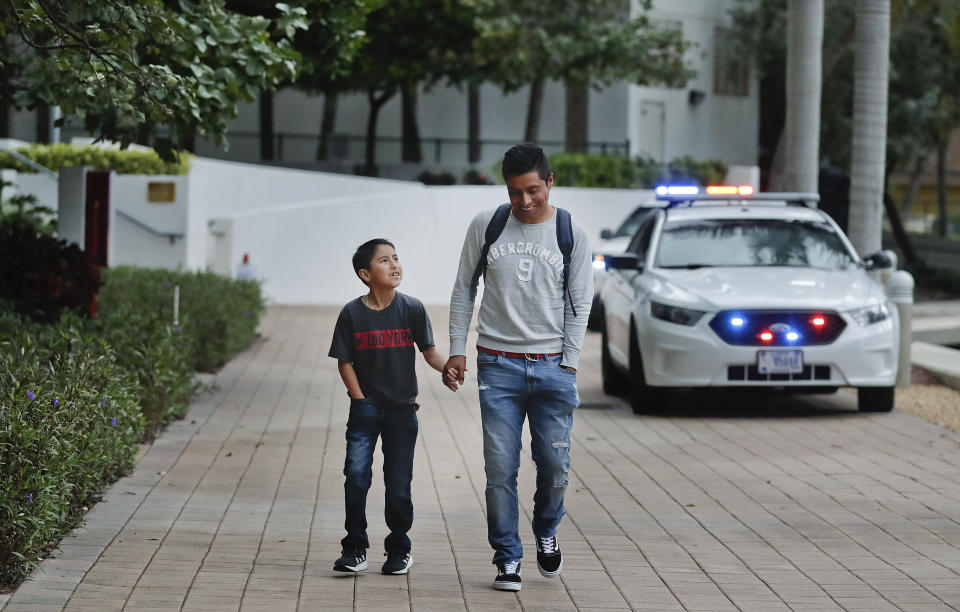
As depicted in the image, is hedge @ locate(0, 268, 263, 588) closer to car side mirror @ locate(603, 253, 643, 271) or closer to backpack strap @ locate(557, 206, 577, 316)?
backpack strap @ locate(557, 206, 577, 316)

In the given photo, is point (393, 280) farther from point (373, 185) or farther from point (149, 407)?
point (373, 185)

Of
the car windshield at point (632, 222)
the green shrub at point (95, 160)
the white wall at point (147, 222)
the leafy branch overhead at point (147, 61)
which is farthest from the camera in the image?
the car windshield at point (632, 222)

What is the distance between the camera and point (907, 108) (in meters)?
33.3

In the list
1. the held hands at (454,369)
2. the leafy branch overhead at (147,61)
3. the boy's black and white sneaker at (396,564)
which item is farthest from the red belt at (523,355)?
the leafy branch overhead at (147,61)

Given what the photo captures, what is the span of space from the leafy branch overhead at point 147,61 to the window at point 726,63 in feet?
87.2

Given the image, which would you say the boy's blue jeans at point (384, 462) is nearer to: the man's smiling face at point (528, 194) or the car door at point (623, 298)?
the man's smiling face at point (528, 194)

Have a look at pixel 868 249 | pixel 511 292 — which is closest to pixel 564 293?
pixel 511 292

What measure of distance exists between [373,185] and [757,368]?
55.9 feet


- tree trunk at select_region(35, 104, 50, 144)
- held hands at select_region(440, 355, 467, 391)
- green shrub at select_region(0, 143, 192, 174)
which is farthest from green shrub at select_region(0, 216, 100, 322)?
tree trunk at select_region(35, 104, 50, 144)

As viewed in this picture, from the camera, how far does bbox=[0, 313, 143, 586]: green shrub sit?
6.00 meters

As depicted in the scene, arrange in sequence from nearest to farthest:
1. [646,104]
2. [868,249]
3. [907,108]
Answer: [868,249]
[907,108]
[646,104]

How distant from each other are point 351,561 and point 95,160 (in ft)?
51.2

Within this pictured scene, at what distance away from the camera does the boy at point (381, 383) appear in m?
6.41

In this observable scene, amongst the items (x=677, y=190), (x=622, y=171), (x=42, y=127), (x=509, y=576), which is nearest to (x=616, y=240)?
(x=677, y=190)
